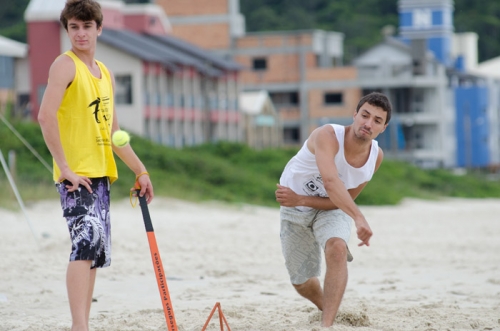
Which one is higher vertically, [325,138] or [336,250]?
[325,138]

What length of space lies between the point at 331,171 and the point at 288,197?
0.47 m

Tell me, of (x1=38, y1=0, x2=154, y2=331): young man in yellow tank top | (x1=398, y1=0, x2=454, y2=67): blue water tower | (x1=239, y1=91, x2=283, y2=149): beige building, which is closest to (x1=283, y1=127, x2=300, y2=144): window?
(x1=239, y1=91, x2=283, y2=149): beige building

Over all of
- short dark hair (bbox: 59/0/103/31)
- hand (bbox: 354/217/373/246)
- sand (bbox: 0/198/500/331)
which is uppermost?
short dark hair (bbox: 59/0/103/31)

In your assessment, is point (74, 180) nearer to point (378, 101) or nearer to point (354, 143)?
point (354, 143)

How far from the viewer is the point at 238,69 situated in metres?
42.8

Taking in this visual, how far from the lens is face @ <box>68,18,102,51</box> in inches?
182

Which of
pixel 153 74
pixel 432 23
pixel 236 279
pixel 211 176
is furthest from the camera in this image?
pixel 432 23

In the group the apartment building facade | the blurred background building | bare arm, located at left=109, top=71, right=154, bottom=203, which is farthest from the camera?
the blurred background building

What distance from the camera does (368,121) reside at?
17.3ft

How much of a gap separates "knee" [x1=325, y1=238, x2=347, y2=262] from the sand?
15.7 inches

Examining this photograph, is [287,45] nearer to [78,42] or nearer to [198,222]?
[198,222]

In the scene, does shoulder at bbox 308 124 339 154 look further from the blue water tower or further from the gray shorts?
the blue water tower

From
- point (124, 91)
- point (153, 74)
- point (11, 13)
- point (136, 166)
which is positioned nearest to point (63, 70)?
point (136, 166)

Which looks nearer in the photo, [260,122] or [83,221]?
[83,221]
